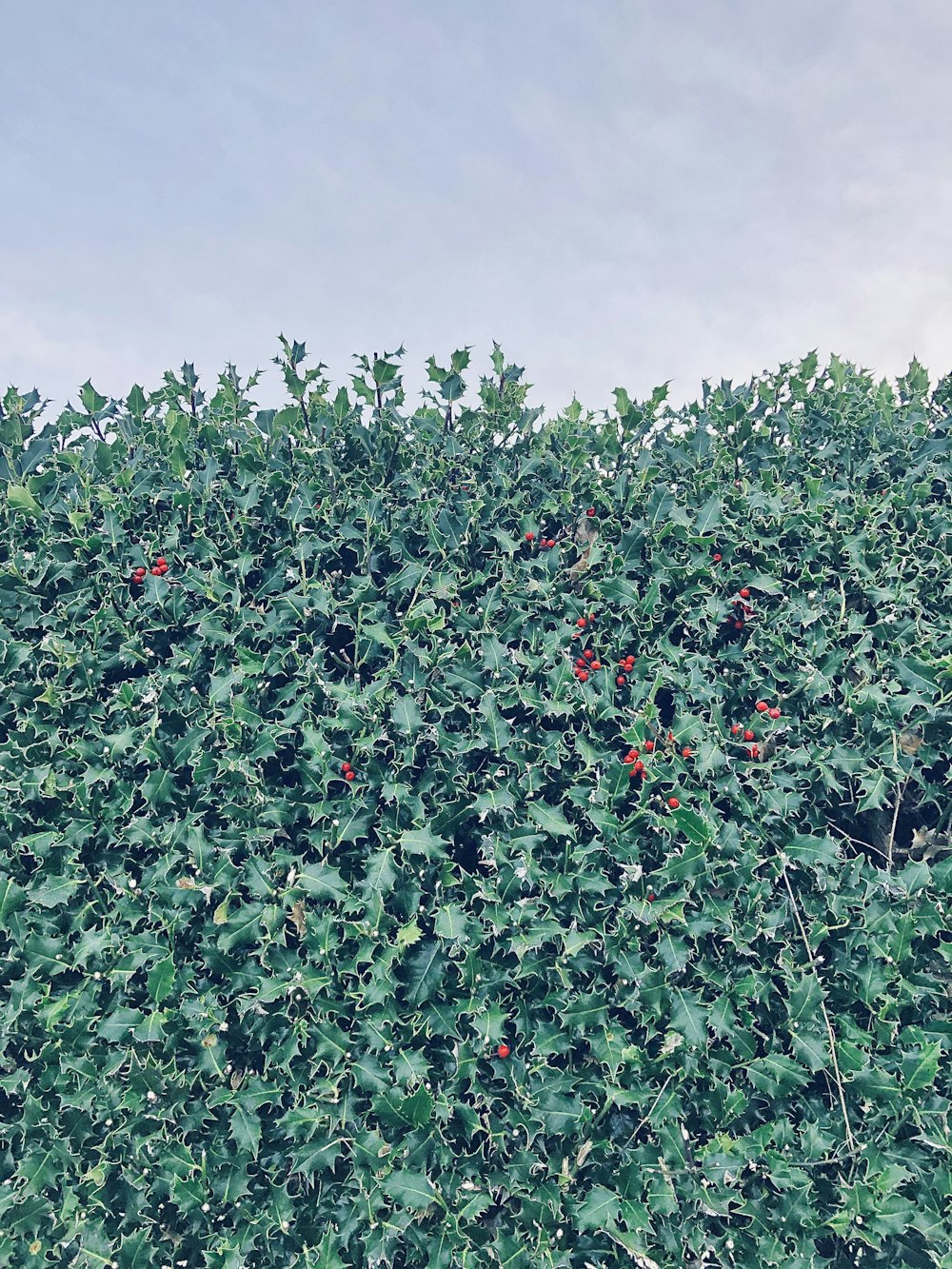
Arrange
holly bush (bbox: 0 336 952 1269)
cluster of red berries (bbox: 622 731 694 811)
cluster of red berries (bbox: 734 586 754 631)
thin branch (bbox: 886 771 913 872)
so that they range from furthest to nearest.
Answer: cluster of red berries (bbox: 734 586 754 631) < thin branch (bbox: 886 771 913 872) < cluster of red berries (bbox: 622 731 694 811) < holly bush (bbox: 0 336 952 1269)

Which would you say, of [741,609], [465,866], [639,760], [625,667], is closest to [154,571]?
[465,866]

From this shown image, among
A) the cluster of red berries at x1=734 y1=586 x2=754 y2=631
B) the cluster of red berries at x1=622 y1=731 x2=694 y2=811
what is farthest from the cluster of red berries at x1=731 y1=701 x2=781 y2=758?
the cluster of red berries at x1=734 y1=586 x2=754 y2=631

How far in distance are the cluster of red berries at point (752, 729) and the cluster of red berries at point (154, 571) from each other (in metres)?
2.72

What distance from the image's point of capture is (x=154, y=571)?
389cm

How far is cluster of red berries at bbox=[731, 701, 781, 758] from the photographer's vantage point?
3.69 meters

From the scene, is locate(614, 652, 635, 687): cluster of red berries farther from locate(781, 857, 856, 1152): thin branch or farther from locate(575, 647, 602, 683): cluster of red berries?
locate(781, 857, 856, 1152): thin branch

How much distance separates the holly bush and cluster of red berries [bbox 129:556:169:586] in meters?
0.02

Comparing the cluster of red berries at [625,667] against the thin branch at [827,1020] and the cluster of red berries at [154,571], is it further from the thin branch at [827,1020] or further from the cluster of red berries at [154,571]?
the cluster of red berries at [154,571]

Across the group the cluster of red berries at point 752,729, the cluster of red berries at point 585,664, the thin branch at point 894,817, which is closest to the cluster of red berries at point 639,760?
the cluster of red berries at point 752,729

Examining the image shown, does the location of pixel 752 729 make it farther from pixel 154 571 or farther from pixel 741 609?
pixel 154 571

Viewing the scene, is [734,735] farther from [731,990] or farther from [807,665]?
[731,990]

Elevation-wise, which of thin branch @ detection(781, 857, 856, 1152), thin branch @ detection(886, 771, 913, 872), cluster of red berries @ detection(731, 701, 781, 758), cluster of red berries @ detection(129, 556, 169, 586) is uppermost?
cluster of red berries @ detection(129, 556, 169, 586)

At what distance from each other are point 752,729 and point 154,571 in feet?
9.30

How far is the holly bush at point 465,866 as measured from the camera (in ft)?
10.8
